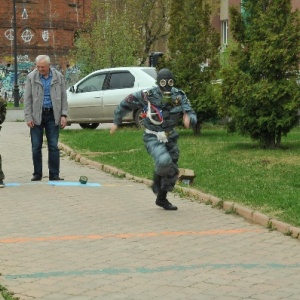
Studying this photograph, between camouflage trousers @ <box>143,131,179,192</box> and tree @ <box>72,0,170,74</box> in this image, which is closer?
camouflage trousers @ <box>143,131,179,192</box>

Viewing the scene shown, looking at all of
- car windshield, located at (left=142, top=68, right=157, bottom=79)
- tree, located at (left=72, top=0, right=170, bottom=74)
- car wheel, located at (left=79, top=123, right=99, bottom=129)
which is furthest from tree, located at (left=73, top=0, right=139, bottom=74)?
car windshield, located at (left=142, top=68, right=157, bottom=79)

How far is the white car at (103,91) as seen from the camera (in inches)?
1075

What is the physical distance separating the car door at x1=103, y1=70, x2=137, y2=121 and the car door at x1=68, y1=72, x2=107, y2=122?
0.16m

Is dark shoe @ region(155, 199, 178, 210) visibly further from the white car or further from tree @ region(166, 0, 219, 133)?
the white car

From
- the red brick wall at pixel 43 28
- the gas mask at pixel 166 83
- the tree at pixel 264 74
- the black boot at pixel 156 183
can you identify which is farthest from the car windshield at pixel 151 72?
the red brick wall at pixel 43 28

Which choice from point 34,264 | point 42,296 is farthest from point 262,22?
point 42,296

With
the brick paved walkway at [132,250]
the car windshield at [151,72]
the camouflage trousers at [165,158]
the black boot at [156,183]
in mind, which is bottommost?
the brick paved walkway at [132,250]

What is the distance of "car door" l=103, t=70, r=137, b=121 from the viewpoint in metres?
27.2

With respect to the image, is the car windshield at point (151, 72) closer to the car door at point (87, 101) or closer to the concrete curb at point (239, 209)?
the car door at point (87, 101)

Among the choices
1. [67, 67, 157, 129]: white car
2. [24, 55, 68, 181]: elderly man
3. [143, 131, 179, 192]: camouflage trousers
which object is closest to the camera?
[143, 131, 179, 192]: camouflage trousers

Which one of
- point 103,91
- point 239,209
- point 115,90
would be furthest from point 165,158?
point 103,91

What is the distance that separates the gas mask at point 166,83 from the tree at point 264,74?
22.9 feet

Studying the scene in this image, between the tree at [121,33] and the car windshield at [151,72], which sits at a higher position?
the tree at [121,33]

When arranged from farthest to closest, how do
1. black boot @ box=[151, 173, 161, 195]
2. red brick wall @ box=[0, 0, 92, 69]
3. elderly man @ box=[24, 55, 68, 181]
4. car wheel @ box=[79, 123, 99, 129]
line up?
red brick wall @ box=[0, 0, 92, 69] < car wheel @ box=[79, 123, 99, 129] < elderly man @ box=[24, 55, 68, 181] < black boot @ box=[151, 173, 161, 195]
